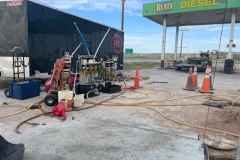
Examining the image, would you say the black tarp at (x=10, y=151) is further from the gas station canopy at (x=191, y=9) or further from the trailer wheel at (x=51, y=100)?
the gas station canopy at (x=191, y=9)

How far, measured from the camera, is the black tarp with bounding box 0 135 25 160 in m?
2.09

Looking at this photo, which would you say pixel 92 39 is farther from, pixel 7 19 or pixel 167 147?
pixel 167 147

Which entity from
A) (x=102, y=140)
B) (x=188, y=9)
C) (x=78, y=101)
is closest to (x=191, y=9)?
(x=188, y=9)

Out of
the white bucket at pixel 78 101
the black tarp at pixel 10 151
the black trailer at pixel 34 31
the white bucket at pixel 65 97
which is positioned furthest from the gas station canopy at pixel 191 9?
the black tarp at pixel 10 151

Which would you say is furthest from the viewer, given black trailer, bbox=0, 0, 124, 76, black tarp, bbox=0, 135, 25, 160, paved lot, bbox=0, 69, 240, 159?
black trailer, bbox=0, 0, 124, 76

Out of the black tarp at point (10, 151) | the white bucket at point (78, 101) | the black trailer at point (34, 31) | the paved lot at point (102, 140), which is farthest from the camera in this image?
the black trailer at point (34, 31)

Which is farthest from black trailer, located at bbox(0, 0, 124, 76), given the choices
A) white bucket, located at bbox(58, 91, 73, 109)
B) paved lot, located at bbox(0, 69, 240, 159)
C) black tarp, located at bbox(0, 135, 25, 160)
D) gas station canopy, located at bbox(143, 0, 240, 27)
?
gas station canopy, located at bbox(143, 0, 240, 27)

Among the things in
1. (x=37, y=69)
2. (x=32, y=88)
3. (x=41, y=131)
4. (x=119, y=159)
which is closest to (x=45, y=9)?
(x=37, y=69)

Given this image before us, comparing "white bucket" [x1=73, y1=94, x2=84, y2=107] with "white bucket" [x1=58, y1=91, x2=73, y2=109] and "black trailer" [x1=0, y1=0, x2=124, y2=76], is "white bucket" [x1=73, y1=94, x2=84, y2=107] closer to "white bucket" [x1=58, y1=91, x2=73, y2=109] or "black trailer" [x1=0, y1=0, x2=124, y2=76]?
"white bucket" [x1=58, y1=91, x2=73, y2=109]

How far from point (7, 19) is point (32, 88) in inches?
97.3

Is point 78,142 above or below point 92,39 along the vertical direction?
below

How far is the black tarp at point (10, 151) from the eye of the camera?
2.09m

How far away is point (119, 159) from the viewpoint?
2.24 metres

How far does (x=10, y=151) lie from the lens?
2.18 metres
